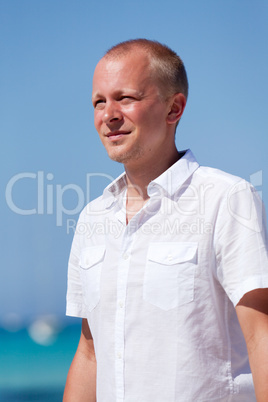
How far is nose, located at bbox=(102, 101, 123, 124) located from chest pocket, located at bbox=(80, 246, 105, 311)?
315 millimetres

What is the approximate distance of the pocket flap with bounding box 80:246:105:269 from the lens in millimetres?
1395

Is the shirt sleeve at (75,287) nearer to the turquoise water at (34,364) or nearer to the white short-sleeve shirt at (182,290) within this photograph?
the white short-sleeve shirt at (182,290)

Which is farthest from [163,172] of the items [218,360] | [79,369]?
[79,369]

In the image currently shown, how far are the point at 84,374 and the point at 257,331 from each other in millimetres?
588

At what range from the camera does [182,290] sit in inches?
47.6

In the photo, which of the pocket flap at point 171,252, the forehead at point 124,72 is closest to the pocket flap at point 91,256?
the pocket flap at point 171,252

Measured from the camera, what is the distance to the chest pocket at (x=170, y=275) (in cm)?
121

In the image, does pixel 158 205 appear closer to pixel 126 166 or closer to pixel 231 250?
pixel 126 166

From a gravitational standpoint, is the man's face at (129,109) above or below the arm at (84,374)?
above

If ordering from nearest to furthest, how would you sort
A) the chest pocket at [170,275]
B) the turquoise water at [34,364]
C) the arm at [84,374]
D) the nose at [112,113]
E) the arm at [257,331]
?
the arm at [257,331] < the chest pocket at [170,275] < the nose at [112,113] < the arm at [84,374] < the turquoise water at [34,364]

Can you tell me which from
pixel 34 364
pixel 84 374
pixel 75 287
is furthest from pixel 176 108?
pixel 34 364

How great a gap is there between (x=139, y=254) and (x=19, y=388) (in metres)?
5.71

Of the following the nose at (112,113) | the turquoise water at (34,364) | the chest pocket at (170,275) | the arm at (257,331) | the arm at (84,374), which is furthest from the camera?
the turquoise water at (34,364)

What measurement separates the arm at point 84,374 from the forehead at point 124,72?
0.63 m
